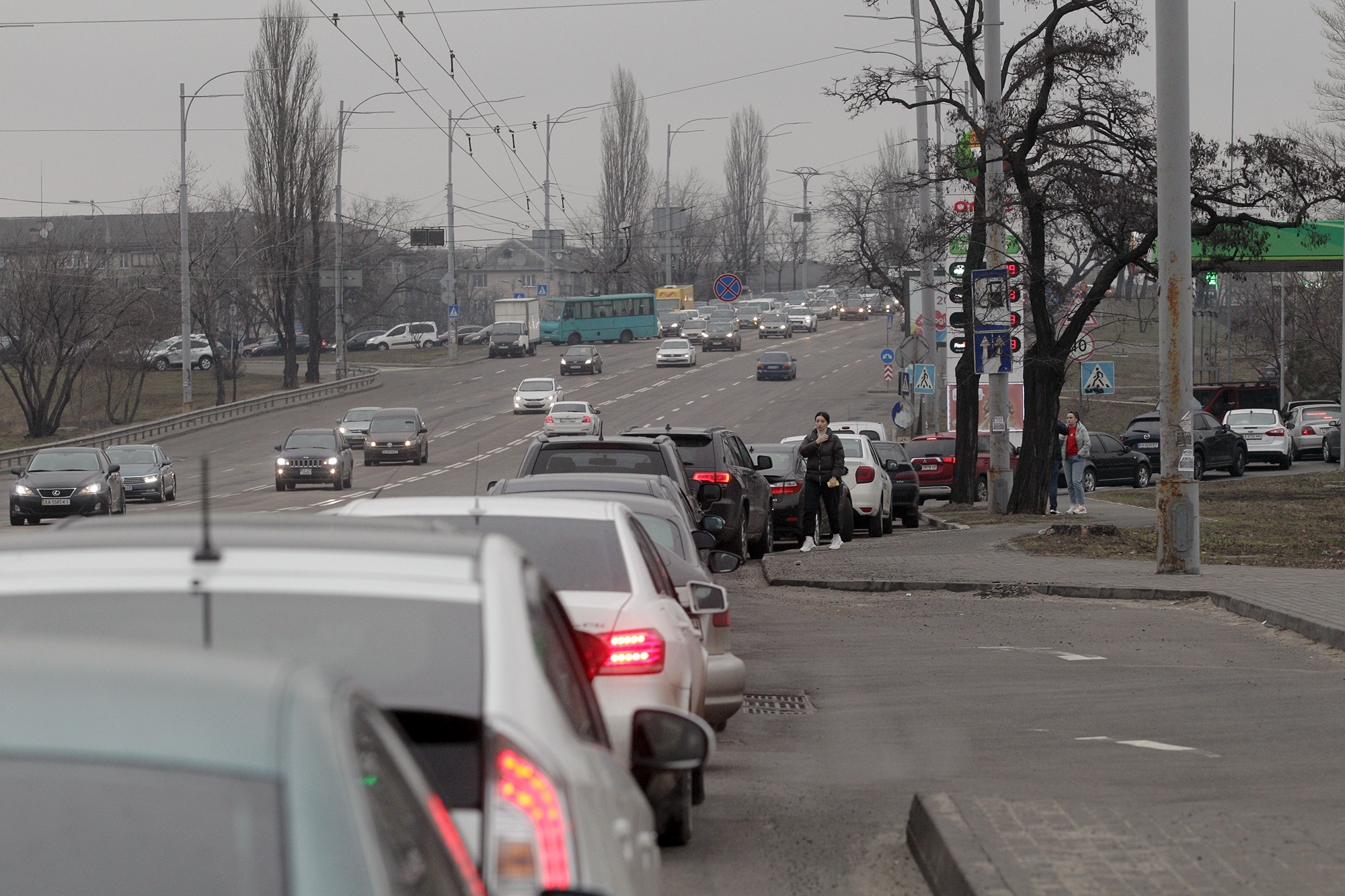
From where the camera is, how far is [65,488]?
1192 inches

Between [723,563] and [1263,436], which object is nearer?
[723,563]

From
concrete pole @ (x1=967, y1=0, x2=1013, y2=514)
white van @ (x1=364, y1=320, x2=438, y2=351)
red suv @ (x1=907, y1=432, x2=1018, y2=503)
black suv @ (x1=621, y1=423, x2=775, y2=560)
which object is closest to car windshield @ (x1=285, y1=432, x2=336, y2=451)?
red suv @ (x1=907, y1=432, x2=1018, y2=503)

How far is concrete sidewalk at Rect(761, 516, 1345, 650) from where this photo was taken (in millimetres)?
14047

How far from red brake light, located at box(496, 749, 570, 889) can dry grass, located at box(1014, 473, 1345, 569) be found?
16.3 metres

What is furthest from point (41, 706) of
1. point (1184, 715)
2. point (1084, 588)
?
point (1084, 588)

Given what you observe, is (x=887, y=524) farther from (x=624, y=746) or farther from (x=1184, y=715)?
(x=624, y=746)

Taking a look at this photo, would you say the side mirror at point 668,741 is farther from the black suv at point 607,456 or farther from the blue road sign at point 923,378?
the blue road sign at point 923,378

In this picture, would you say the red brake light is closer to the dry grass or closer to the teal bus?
the dry grass

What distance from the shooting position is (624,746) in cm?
601

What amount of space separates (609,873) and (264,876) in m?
1.24

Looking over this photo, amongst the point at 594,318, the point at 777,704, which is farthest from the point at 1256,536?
the point at 594,318

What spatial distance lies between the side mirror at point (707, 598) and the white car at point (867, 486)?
49.2ft

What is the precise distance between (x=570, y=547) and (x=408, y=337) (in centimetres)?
9811

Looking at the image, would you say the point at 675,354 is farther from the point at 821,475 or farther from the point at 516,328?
the point at 821,475
